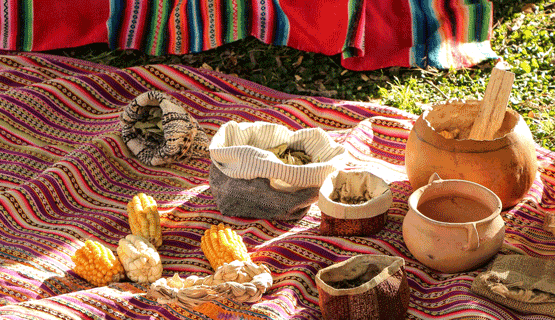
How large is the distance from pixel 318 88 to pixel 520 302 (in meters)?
2.50

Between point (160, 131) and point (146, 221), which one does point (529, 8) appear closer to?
point (160, 131)

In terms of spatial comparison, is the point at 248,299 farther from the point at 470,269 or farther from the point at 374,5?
the point at 374,5

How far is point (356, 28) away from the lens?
4.52 meters

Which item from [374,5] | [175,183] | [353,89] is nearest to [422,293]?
[175,183]

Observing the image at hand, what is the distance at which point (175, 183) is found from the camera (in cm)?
341

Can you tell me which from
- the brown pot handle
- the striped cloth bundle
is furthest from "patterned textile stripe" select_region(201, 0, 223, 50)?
the brown pot handle

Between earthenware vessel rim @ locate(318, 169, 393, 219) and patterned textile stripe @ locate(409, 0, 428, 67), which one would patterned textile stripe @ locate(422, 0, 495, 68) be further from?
earthenware vessel rim @ locate(318, 169, 393, 219)

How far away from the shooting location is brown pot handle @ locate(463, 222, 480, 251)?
92.7 inches

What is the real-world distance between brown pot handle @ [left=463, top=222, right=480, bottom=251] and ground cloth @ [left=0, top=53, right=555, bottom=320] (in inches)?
5.8

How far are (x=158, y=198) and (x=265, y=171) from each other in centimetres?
74

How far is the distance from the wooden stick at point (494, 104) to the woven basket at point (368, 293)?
92cm

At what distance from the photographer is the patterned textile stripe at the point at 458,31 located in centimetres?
452

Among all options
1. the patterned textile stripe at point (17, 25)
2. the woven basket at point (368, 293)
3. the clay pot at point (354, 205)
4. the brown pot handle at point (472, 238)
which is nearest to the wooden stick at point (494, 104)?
the clay pot at point (354, 205)

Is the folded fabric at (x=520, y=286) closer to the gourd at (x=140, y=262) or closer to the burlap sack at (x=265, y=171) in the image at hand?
the burlap sack at (x=265, y=171)
